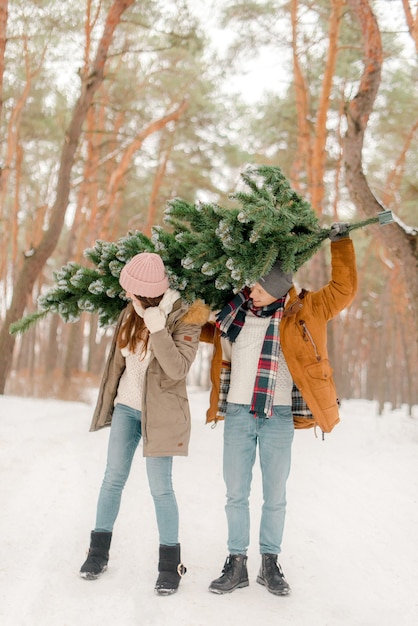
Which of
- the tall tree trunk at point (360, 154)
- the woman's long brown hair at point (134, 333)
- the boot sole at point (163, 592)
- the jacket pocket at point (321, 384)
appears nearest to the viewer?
the boot sole at point (163, 592)

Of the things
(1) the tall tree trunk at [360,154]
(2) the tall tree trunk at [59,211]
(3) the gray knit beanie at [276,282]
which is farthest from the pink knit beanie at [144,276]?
(2) the tall tree trunk at [59,211]

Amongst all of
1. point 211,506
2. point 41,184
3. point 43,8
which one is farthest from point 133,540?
point 41,184

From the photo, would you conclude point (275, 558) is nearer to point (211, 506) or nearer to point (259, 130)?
point (211, 506)

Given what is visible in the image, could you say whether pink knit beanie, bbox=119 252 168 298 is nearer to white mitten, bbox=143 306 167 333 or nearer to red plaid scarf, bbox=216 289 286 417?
white mitten, bbox=143 306 167 333

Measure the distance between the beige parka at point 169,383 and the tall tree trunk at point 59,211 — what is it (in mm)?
5271

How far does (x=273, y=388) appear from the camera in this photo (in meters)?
3.11

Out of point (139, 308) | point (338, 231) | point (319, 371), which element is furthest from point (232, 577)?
point (338, 231)

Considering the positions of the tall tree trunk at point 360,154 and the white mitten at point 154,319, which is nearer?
the white mitten at point 154,319

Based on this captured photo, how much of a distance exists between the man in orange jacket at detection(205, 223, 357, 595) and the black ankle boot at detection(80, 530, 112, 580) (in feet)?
1.96

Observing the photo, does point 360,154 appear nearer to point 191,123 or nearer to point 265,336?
point 265,336

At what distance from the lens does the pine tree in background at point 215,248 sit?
3.00 metres

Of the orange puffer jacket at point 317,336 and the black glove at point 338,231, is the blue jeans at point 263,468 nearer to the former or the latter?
the orange puffer jacket at point 317,336

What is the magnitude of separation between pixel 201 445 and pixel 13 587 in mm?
3699

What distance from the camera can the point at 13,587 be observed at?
2.95 metres
